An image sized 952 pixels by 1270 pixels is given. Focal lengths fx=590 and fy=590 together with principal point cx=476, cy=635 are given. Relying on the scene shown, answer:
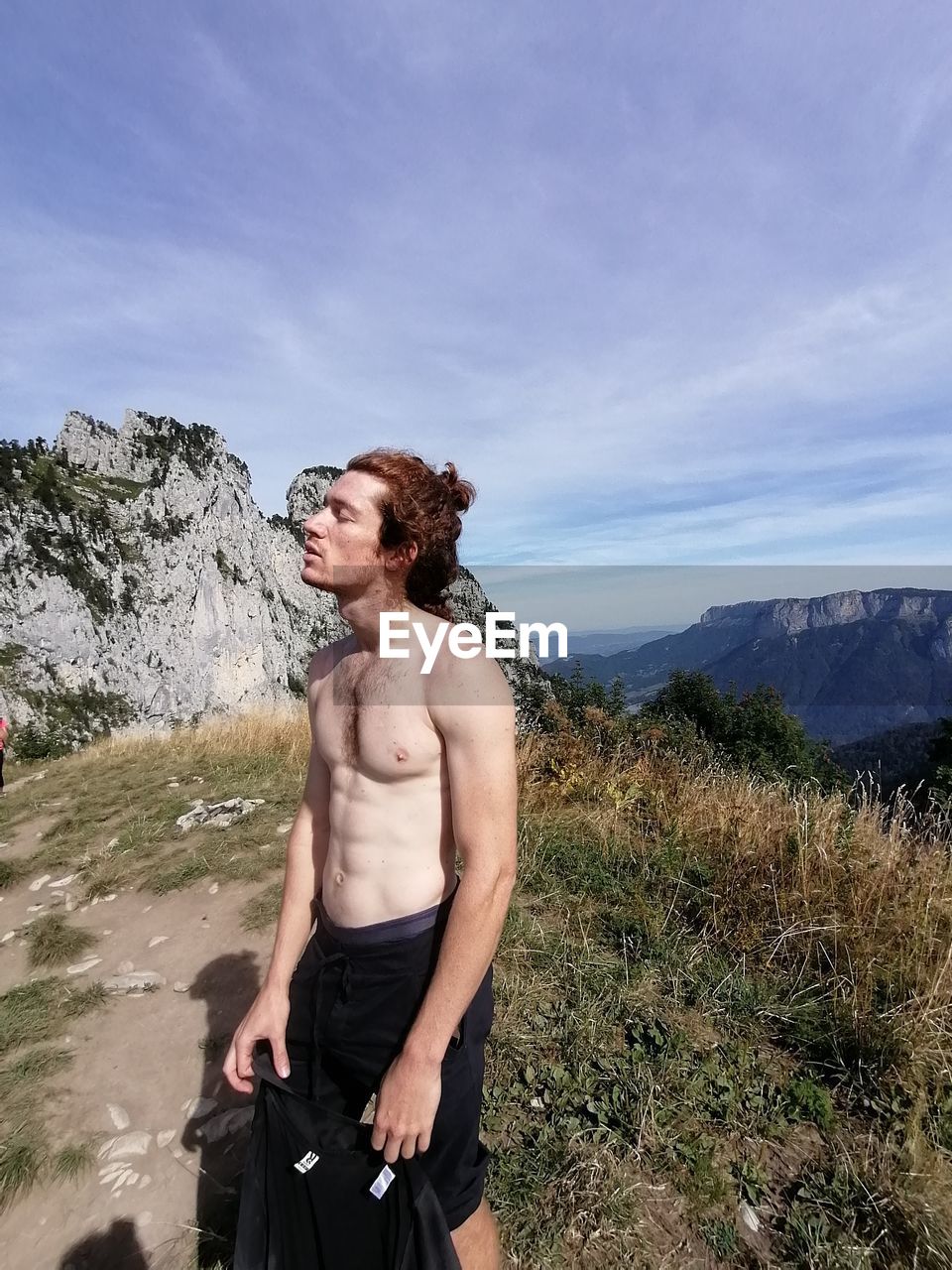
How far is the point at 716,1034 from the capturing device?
303 cm

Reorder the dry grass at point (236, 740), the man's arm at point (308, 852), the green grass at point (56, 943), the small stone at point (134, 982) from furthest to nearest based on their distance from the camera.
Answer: the dry grass at point (236, 740), the green grass at point (56, 943), the small stone at point (134, 982), the man's arm at point (308, 852)

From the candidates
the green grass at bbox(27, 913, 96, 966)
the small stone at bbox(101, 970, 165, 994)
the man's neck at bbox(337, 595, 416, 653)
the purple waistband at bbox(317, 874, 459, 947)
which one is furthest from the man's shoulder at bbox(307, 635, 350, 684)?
the green grass at bbox(27, 913, 96, 966)

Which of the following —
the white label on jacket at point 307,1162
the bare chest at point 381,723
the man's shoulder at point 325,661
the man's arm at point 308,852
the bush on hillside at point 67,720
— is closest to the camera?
the white label on jacket at point 307,1162

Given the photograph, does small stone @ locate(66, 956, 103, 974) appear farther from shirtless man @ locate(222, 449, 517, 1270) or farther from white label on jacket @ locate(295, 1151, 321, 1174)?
white label on jacket @ locate(295, 1151, 321, 1174)

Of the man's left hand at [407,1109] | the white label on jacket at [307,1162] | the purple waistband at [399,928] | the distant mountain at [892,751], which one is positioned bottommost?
the distant mountain at [892,751]

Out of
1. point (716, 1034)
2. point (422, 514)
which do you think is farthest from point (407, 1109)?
point (716, 1034)

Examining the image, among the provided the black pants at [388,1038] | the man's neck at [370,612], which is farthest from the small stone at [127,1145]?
the man's neck at [370,612]

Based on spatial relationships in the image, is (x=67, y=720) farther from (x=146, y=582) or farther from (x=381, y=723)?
(x=381, y=723)

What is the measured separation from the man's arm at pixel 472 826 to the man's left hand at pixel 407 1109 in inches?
1.3

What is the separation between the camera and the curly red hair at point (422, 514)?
1.74m

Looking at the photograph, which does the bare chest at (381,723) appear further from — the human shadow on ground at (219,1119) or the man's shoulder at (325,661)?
the human shadow on ground at (219,1119)

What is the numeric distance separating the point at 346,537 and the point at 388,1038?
1396mm

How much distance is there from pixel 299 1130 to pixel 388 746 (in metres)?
0.99

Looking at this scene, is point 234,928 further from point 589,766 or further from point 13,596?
point 13,596
